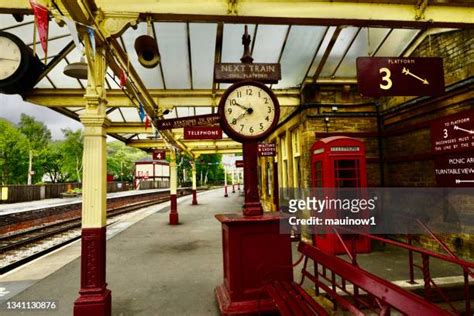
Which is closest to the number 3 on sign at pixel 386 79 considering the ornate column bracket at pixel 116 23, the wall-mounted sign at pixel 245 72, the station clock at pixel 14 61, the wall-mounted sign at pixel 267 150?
the wall-mounted sign at pixel 245 72

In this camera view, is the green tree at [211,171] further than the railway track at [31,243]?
Yes

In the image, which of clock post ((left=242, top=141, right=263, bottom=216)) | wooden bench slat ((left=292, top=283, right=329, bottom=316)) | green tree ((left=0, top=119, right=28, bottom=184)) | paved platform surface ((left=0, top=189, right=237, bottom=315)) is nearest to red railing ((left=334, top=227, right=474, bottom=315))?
wooden bench slat ((left=292, top=283, right=329, bottom=316))

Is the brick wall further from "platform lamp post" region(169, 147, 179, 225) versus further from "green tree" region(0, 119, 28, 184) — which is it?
"green tree" region(0, 119, 28, 184)

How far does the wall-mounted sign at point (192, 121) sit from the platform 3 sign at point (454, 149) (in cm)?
429

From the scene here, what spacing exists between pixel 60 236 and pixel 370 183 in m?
10.6

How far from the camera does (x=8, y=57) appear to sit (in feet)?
17.0

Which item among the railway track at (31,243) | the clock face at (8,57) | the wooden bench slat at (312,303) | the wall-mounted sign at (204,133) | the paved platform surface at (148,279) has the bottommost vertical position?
the railway track at (31,243)

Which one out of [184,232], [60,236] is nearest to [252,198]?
[184,232]

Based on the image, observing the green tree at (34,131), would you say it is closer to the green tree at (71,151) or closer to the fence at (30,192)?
the green tree at (71,151)

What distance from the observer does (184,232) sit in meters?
9.50

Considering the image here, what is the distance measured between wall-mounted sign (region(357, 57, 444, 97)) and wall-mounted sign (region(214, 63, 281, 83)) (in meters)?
1.39

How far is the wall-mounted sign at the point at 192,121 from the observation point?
13.6 ft

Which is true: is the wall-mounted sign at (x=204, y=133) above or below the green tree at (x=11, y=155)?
below

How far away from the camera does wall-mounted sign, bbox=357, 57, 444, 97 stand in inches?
163
